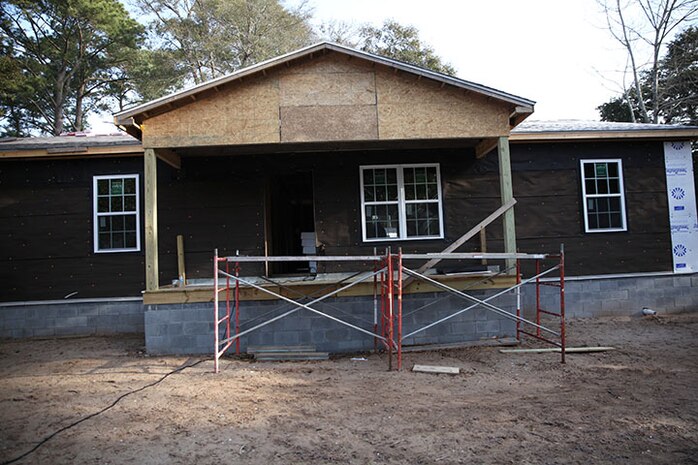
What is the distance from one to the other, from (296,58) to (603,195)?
752 centimetres

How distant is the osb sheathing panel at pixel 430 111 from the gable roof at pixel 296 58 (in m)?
0.19

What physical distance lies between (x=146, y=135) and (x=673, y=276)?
11353 mm

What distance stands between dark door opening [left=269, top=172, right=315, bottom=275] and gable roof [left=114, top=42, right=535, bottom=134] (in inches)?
129

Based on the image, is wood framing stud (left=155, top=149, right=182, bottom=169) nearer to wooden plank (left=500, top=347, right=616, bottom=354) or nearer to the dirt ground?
the dirt ground

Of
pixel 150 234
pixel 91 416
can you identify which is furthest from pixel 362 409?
pixel 150 234

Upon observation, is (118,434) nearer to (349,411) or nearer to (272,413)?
(272,413)

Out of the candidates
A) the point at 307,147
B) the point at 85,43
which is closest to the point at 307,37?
the point at 85,43

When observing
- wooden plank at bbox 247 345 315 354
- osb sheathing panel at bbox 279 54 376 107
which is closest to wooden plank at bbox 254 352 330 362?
wooden plank at bbox 247 345 315 354

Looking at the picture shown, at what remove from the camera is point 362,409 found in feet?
16.5

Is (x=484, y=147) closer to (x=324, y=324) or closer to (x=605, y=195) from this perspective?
(x=605, y=195)

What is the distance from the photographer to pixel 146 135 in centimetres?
757

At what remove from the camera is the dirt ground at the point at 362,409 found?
400cm

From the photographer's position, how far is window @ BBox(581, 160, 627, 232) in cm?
1030

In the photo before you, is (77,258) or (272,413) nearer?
(272,413)
